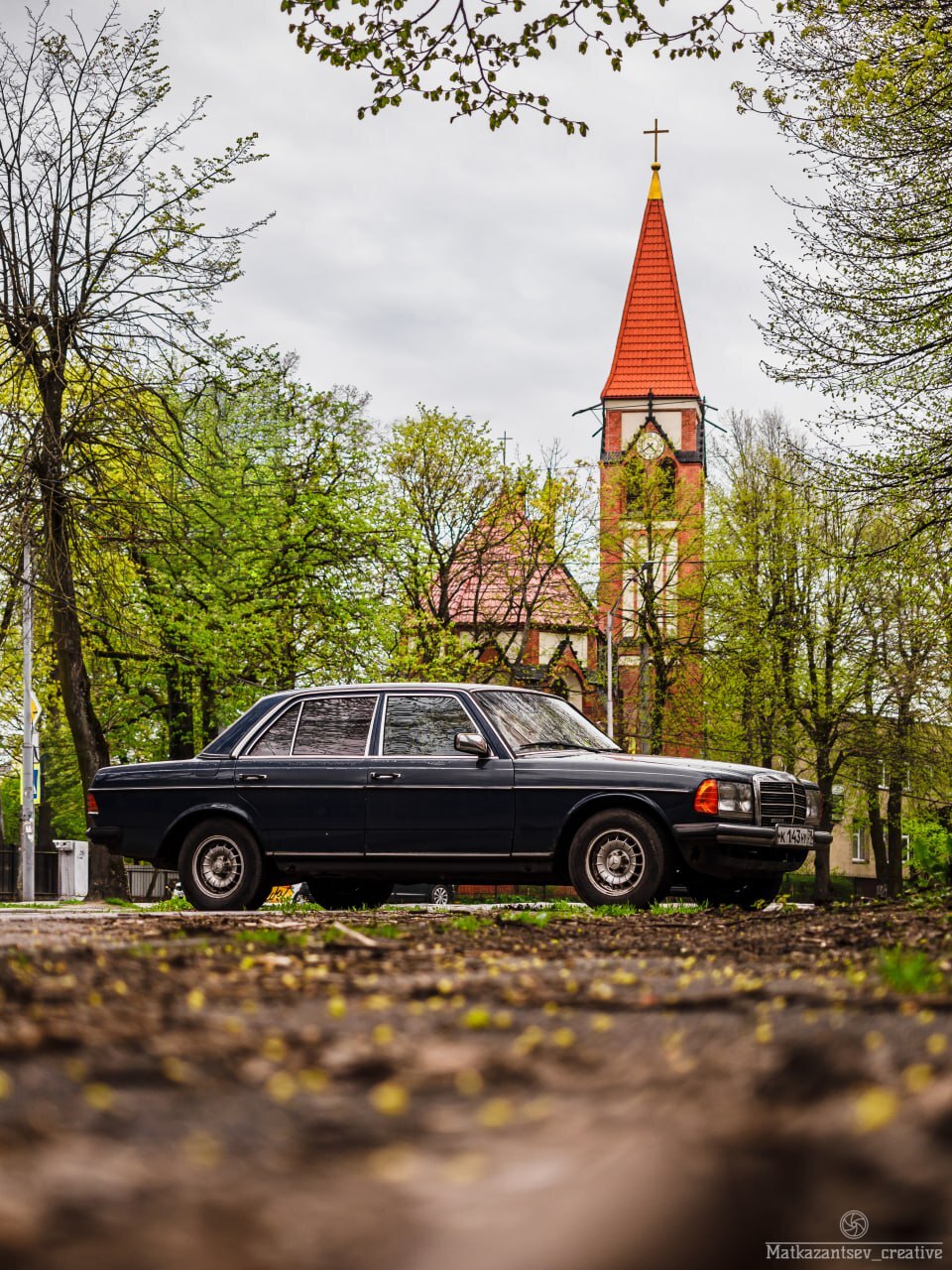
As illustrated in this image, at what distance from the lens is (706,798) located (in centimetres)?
1098

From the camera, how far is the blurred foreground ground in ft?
6.20

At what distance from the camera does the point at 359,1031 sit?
3420mm

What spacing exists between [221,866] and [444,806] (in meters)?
1.85

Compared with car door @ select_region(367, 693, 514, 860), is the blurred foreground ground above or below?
below

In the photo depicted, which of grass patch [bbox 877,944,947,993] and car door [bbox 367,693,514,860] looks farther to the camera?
car door [bbox 367,693,514,860]

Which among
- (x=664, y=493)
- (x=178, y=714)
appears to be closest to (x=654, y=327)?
(x=664, y=493)

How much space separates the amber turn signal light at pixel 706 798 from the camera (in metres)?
11.0

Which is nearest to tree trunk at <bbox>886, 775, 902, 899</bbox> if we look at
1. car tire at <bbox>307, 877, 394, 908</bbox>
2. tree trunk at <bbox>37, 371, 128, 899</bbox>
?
tree trunk at <bbox>37, 371, 128, 899</bbox>

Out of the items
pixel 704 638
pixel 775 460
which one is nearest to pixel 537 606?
pixel 704 638

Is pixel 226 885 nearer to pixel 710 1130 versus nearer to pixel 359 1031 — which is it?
pixel 359 1031

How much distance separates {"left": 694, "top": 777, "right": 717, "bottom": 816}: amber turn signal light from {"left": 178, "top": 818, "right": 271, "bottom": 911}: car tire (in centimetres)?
336

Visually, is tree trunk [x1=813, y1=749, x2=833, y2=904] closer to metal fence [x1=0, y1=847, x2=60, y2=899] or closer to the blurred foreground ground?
metal fence [x1=0, y1=847, x2=60, y2=899]

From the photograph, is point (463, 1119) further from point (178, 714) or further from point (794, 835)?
point (178, 714)

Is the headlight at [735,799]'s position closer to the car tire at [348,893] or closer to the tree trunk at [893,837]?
the car tire at [348,893]
